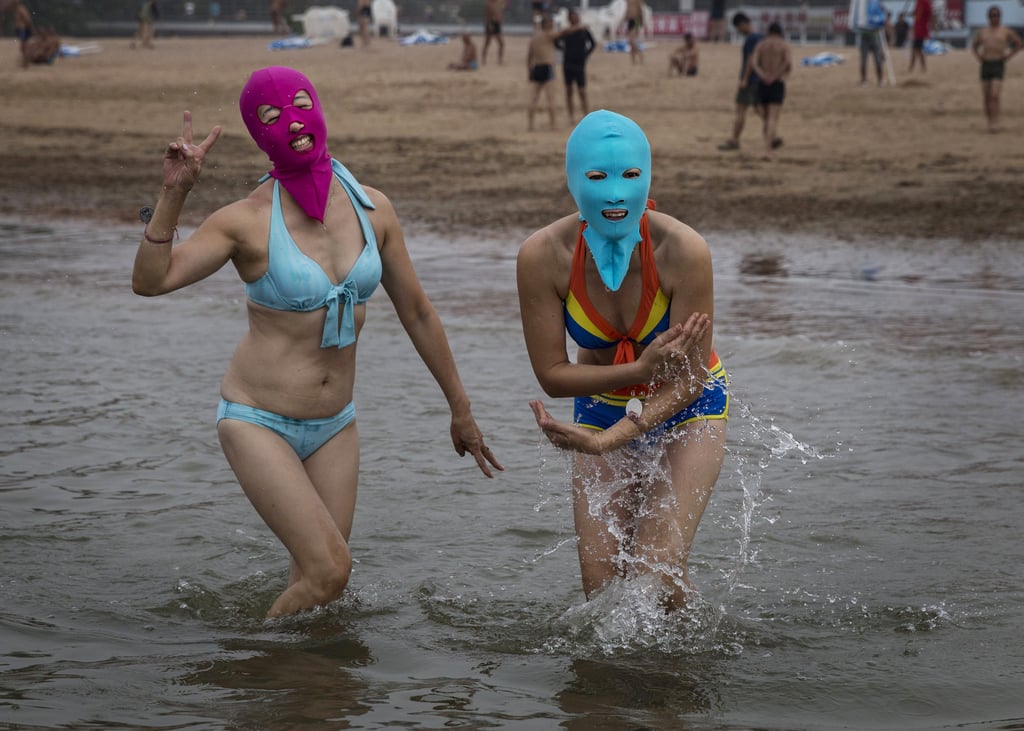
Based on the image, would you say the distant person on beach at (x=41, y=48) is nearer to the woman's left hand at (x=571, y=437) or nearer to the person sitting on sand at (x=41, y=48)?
the person sitting on sand at (x=41, y=48)

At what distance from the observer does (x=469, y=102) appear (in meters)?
29.2

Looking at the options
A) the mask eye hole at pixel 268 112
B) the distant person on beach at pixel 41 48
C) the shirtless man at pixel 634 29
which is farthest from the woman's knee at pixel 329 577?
the distant person on beach at pixel 41 48

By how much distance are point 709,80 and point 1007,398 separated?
23.6m

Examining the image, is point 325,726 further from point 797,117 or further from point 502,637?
point 797,117

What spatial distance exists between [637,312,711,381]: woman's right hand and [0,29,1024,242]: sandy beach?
426 inches

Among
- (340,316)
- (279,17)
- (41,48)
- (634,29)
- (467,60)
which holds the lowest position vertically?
(340,316)

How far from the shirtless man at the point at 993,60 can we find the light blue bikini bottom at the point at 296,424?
18.6 meters

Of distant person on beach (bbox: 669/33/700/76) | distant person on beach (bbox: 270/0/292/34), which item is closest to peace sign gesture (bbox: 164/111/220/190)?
distant person on beach (bbox: 669/33/700/76)

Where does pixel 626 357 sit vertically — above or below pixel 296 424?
above

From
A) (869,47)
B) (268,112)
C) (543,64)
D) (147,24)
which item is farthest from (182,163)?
(147,24)

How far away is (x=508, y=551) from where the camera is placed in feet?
21.5

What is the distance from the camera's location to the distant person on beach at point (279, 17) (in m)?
51.6

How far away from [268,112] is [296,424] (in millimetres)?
1003

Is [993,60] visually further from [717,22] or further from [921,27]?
[717,22]
